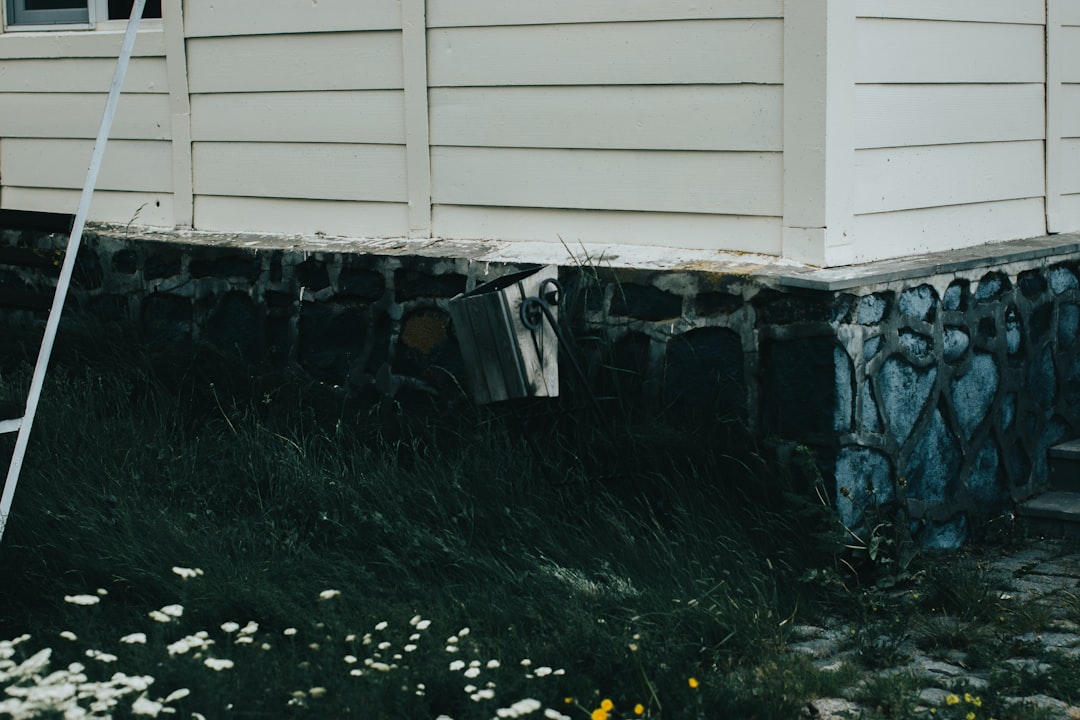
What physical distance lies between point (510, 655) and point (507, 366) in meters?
1.20

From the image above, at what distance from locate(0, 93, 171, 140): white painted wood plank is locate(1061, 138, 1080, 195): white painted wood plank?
3849 millimetres

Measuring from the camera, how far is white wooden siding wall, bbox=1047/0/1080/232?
559cm

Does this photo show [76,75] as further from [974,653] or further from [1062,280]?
[974,653]

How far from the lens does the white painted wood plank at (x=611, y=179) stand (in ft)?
15.5

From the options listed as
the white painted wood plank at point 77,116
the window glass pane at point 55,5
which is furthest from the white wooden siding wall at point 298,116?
the window glass pane at point 55,5

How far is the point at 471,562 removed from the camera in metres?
4.27

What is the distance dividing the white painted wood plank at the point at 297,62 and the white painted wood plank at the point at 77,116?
28 cm

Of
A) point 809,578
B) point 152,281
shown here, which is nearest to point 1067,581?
point 809,578

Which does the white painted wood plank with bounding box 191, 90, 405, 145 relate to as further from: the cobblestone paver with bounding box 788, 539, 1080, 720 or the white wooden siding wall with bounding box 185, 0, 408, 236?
the cobblestone paver with bounding box 788, 539, 1080, 720

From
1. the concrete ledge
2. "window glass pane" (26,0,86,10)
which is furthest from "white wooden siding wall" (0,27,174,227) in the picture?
the concrete ledge

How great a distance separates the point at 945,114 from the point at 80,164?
3.97m

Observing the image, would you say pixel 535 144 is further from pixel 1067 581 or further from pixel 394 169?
pixel 1067 581

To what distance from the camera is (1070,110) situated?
5.72 metres

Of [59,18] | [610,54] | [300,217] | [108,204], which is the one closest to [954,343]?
[610,54]
